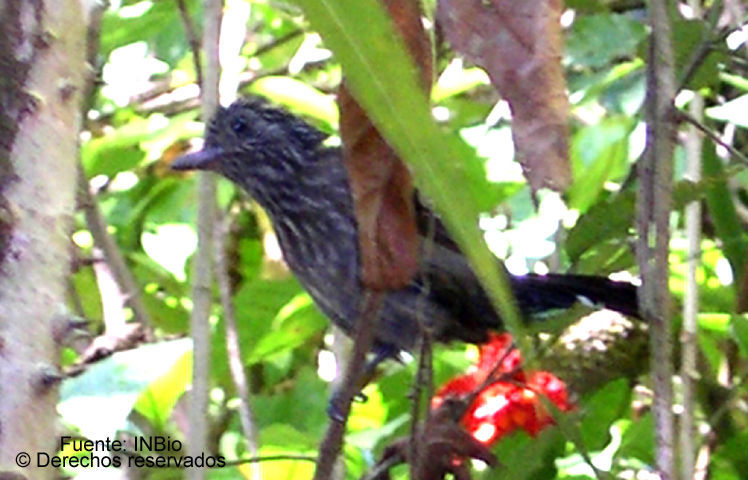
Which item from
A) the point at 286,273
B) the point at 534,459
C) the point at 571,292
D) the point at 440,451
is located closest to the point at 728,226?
the point at 571,292

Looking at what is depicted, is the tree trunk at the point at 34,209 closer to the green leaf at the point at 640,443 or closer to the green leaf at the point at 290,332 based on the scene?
the green leaf at the point at 640,443

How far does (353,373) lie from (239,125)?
119 cm

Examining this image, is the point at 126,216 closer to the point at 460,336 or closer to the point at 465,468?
the point at 460,336

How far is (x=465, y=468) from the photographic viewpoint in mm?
988

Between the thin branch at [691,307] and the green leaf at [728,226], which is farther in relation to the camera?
the green leaf at [728,226]

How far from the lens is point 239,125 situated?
1.94 meters

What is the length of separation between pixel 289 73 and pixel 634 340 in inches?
31.5

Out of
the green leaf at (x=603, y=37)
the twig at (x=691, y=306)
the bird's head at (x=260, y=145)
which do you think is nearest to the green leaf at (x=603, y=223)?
the twig at (x=691, y=306)

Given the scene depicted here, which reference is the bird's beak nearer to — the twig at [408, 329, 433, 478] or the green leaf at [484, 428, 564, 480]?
the green leaf at [484, 428, 564, 480]

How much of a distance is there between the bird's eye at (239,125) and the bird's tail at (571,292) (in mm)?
509

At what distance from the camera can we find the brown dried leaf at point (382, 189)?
0.58m

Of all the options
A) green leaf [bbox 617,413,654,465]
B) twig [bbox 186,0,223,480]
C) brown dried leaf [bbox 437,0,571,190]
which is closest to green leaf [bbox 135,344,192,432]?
twig [bbox 186,0,223,480]

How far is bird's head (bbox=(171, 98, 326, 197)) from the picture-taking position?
1921mm

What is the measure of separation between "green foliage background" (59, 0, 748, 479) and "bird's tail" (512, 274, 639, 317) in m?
0.05
